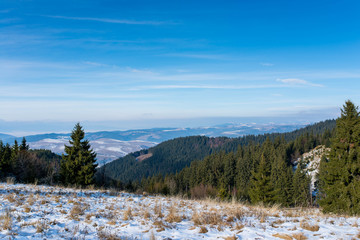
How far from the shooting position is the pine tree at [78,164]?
34.6m

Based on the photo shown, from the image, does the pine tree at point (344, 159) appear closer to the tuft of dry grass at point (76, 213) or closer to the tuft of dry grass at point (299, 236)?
the tuft of dry grass at point (299, 236)

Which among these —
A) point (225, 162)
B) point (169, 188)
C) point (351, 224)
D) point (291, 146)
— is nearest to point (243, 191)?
point (225, 162)

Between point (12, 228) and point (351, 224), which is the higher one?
point (12, 228)

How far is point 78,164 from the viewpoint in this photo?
35.4 m

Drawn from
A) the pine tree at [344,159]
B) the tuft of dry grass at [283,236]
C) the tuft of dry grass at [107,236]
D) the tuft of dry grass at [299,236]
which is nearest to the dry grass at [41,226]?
the tuft of dry grass at [107,236]

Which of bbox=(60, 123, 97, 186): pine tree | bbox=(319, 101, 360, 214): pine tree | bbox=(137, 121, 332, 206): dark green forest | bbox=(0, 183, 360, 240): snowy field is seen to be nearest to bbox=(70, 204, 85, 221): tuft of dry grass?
bbox=(0, 183, 360, 240): snowy field

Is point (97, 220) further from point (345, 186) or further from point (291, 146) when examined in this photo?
point (291, 146)

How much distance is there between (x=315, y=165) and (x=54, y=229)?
329 ft

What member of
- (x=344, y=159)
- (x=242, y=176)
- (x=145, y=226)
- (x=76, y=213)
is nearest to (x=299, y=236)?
(x=145, y=226)

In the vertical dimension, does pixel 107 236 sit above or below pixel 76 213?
above

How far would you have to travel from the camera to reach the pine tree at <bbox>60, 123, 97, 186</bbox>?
113 feet

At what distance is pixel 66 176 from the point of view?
35.5 metres

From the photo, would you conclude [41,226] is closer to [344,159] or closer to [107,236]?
[107,236]

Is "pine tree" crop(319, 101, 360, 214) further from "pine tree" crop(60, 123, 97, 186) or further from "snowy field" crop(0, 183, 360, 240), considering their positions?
"pine tree" crop(60, 123, 97, 186)
